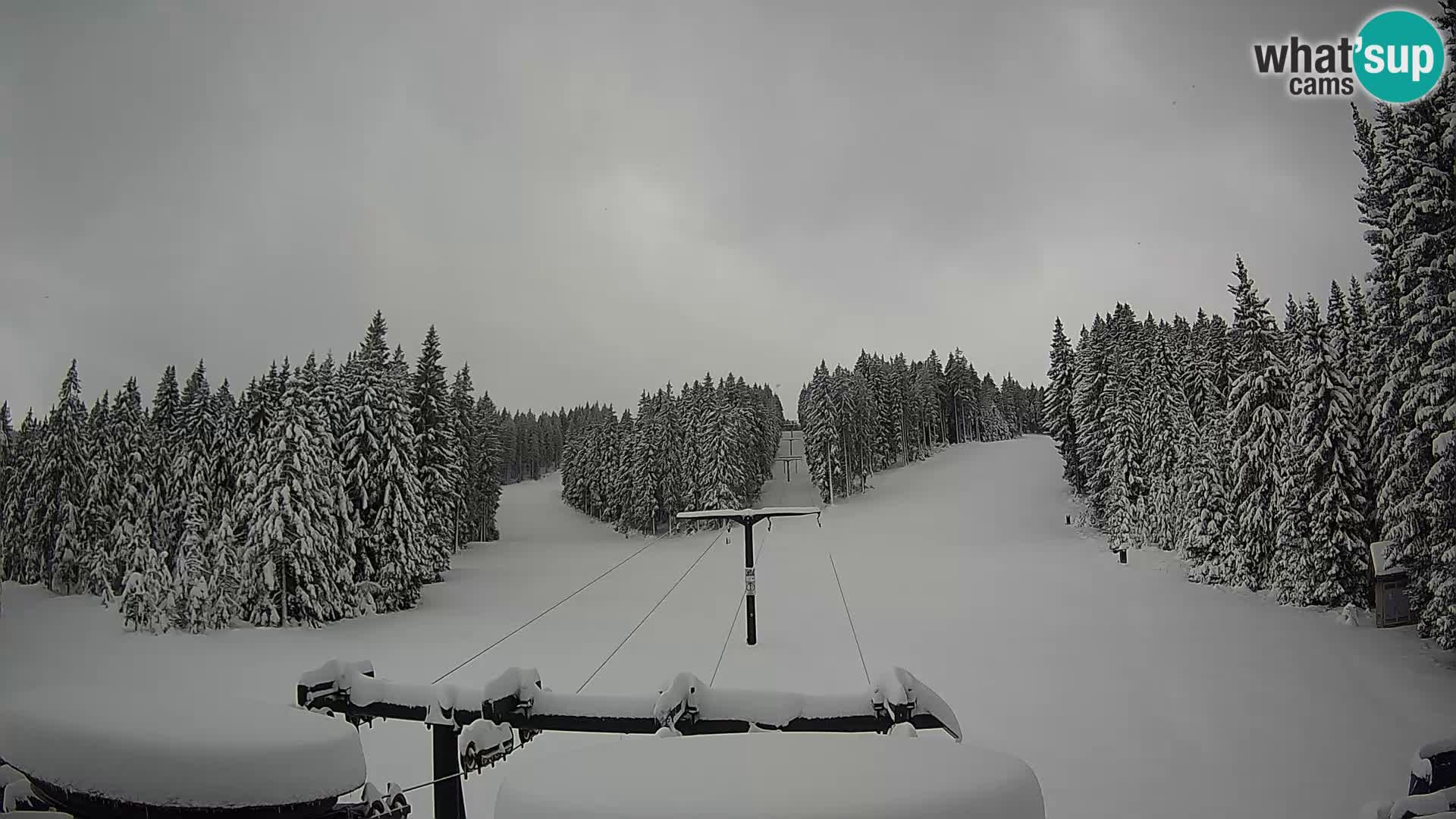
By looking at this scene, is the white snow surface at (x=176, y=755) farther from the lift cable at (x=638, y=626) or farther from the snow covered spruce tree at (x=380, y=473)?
the snow covered spruce tree at (x=380, y=473)

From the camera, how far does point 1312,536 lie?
1230 centimetres

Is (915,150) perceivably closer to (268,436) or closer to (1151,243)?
(1151,243)

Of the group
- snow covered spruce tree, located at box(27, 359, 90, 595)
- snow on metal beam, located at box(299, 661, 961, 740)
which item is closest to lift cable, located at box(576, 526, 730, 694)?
snow on metal beam, located at box(299, 661, 961, 740)

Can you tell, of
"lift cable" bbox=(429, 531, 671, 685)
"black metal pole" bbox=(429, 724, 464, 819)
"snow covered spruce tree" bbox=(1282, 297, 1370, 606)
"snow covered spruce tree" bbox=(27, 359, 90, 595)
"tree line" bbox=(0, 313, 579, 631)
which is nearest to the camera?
"black metal pole" bbox=(429, 724, 464, 819)

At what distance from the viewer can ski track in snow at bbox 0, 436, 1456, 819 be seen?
7.06 meters

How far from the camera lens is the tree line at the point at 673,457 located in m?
35.9

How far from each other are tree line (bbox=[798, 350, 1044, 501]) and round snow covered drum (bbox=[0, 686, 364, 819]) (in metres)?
37.2

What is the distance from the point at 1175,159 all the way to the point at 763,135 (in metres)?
6.92

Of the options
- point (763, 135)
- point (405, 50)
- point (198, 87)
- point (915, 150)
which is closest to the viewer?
point (198, 87)

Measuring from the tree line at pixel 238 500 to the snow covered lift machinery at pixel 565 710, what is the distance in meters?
9.41

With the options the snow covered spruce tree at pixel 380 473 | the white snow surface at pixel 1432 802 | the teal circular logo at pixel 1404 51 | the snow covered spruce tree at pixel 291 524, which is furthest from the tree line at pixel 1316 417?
the snow covered spruce tree at pixel 380 473

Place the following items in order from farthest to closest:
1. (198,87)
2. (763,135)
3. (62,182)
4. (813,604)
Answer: (813,604)
(763,135)
(198,87)
(62,182)

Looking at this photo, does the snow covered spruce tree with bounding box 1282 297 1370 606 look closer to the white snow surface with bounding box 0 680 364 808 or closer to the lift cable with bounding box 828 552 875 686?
the lift cable with bounding box 828 552 875 686

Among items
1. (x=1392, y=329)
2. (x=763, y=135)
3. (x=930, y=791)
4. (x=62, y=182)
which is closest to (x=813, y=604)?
(x=763, y=135)
